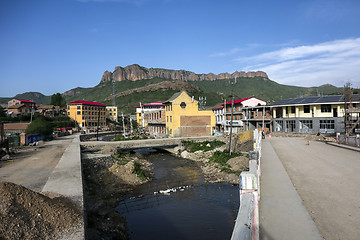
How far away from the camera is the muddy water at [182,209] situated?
1302cm

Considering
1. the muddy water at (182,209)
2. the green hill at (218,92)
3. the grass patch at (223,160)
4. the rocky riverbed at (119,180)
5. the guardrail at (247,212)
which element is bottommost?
the muddy water at (182,209)

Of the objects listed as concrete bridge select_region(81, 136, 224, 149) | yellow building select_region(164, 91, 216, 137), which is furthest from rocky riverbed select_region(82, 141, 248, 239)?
yellow building select_region(164, 91, 216, 137)

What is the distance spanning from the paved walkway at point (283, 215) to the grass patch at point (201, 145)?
88.7 ft

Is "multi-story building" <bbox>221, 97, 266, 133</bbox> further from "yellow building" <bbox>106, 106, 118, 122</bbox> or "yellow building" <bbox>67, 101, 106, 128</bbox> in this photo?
"yellow building" <bbox>106, 106, 118, 122</bbox>

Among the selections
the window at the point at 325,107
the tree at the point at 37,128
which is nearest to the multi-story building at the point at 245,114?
the window at the point at 325,107

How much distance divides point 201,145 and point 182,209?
23328 millimetres

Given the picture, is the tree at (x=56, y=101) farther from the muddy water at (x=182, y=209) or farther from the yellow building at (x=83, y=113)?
the muddy water at (x=182, y=209)

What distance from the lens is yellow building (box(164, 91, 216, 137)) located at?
154ft

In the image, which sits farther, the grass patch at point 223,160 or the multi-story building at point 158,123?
the multi-story building at point 158,123

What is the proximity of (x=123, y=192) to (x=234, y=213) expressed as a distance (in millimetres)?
9481

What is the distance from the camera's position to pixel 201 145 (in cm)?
3903

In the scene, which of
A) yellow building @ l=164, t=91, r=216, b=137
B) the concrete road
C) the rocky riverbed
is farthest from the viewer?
yellow building @ l=164, t=91, r=216, b=137

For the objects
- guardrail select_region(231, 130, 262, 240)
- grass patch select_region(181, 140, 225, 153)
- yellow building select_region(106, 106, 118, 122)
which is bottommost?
grass patch select_region(181, 140, 225, 153)

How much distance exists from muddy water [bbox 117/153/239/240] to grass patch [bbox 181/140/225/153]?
1335 centimetres
